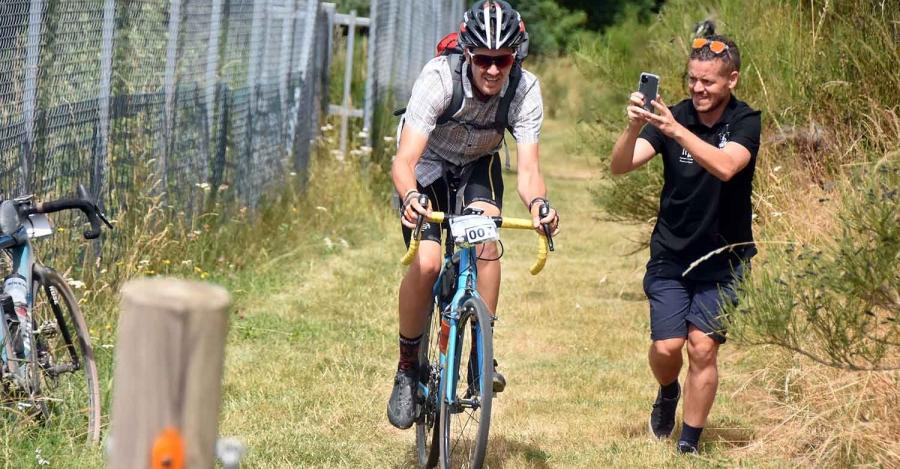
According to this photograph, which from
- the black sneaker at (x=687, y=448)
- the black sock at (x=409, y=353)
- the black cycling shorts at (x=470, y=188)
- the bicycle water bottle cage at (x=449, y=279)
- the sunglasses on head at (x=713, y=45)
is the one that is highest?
the sunglasses on head at (x=713, y=45)

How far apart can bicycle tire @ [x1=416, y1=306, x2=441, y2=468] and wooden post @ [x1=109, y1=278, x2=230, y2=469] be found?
307 cm

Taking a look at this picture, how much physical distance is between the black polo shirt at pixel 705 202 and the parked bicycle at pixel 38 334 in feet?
7.91

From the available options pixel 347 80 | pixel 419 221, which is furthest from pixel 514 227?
pixel 347 80

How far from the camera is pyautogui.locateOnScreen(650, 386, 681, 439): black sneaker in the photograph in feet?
20.4

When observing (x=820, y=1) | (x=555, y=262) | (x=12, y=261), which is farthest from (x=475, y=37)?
(x=555, y=262)

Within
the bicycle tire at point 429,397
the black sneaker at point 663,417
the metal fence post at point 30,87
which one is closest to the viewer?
the bicycle tire at point 429,397

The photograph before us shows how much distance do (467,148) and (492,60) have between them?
0.43 meters

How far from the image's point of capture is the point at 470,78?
212 inches

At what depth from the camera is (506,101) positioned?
5.43 metres

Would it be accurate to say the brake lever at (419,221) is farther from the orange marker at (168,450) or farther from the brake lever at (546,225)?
the orange marker at (168,450)

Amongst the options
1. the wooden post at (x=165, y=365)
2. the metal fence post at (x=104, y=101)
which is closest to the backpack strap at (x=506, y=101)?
the metal fence post at (x=104, y=101)

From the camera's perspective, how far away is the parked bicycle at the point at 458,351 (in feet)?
15.8

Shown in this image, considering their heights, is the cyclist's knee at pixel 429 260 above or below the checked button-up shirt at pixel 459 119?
below

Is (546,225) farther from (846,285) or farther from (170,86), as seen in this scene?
(170,86)
